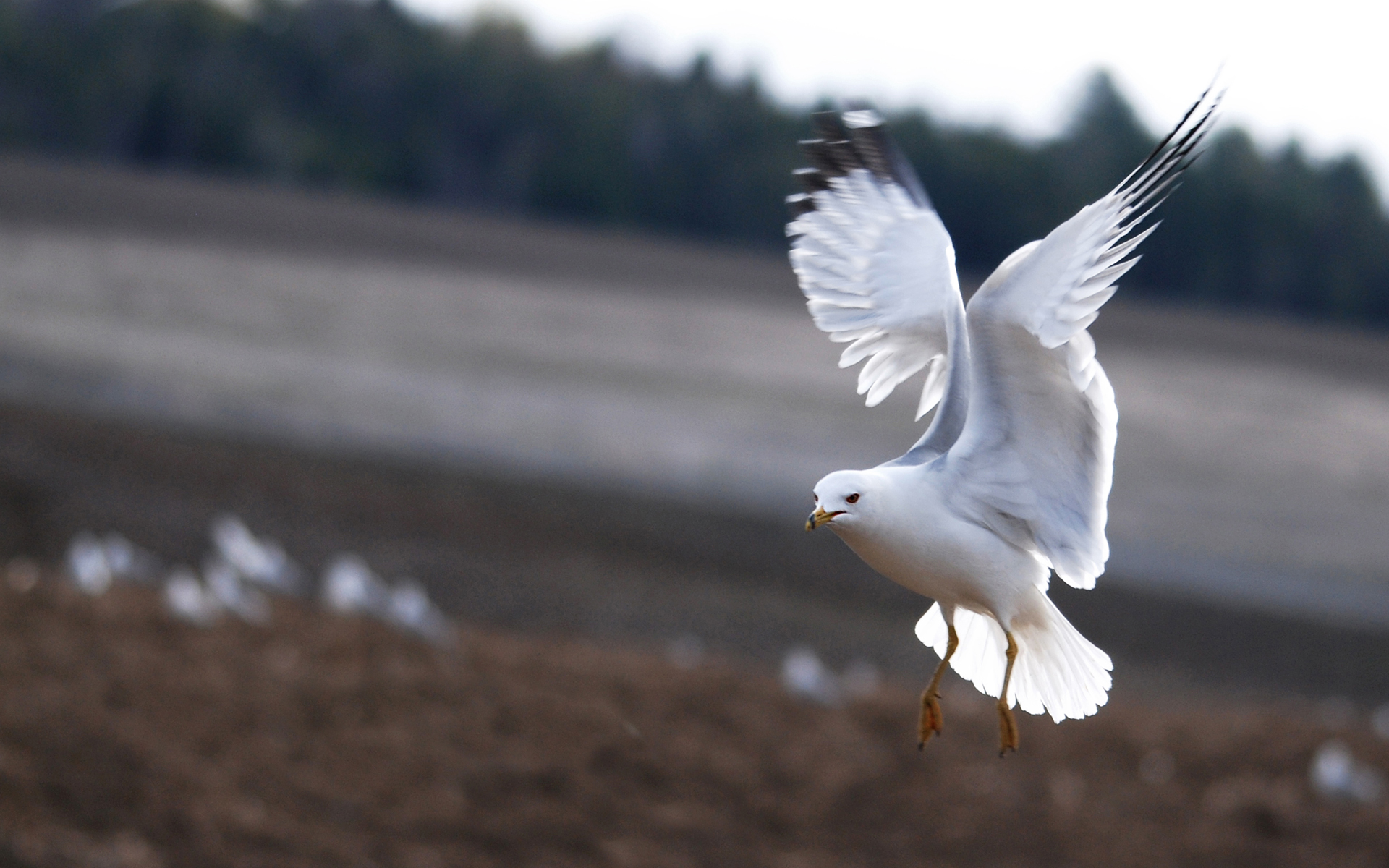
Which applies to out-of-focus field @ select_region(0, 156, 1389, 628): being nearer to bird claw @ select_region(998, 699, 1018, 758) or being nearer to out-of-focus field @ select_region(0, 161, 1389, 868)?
out-of-focus field @ select_region(0, 161, 1389, 868)

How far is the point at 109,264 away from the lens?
128 feet

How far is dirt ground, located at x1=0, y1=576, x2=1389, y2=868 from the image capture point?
930cm

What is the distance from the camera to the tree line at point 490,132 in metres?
27.0

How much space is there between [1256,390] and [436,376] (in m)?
23.4

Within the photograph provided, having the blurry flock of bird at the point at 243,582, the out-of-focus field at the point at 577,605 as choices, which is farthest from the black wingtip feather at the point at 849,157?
the blurry flock of bird at the point at 243,582

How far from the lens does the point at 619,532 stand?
65.2 ft

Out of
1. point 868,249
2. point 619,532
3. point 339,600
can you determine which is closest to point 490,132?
point 619,532

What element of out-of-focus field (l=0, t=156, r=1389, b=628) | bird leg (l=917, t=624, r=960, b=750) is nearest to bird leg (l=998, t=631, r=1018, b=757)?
bird leg (l=917, t=624, r=960, b=750)

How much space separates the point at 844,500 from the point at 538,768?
830 centimetres

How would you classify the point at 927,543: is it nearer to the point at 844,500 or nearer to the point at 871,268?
the point at 844,500

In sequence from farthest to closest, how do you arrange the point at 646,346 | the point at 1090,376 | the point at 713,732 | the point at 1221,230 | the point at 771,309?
the point at 771,309
the point at 646,346
the point at 1221,230
the point at 713,732
the point at 1090,376

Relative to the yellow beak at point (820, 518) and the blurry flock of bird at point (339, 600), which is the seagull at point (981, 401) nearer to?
the yellow beak at point (820, 518)

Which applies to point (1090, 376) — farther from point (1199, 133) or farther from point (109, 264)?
point (109, 264)

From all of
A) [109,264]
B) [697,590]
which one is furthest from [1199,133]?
[109,264]
